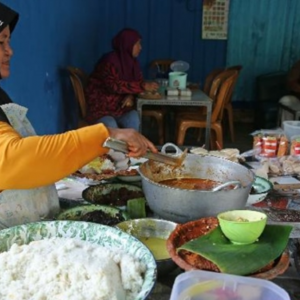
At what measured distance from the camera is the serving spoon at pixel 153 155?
1.24m

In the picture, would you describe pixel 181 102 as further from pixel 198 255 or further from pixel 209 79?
pixel 198 255

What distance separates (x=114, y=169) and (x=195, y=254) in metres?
1.18

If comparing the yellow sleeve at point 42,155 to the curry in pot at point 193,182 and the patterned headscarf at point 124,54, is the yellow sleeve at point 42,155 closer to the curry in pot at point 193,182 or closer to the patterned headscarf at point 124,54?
the curry in pot at point 193,182

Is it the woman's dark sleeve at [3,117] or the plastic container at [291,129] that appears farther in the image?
the plastic container at [291,129]

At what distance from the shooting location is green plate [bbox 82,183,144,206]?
63.1 inches

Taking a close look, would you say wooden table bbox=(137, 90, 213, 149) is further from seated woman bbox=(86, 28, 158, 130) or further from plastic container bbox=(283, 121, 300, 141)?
plastic container bbox=(283, 121, 300, 141)

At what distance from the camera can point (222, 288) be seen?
36.8 inches

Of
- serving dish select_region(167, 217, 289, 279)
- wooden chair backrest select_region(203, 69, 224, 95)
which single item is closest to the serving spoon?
serving dish select_region(167, 217, 289, 279)

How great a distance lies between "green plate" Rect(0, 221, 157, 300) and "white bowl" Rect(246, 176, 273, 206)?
74cm

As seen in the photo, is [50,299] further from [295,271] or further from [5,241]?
[295,271]

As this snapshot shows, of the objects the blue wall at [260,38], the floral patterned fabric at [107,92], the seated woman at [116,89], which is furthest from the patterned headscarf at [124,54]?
the blue wall at [260,38]

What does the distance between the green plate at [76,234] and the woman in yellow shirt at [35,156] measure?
0.40 ft

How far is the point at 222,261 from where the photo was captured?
3.18 feet

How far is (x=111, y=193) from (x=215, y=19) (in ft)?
17.4
